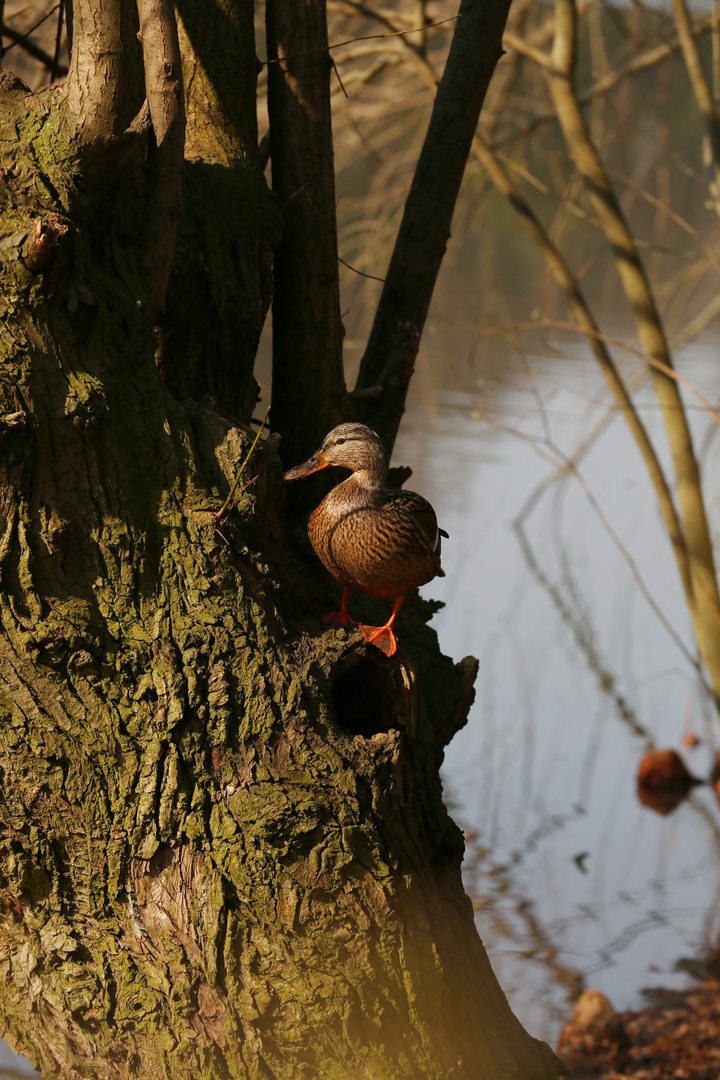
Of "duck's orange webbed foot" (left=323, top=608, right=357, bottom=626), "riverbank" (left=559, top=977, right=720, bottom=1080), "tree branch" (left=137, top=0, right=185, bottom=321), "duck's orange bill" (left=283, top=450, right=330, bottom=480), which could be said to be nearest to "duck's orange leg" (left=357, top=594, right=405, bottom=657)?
"duck's orange webbed foot" (left=323, top=608, right=357, bottom=626)

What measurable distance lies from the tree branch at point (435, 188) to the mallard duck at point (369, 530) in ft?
1.55

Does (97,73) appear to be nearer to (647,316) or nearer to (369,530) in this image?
(369,530)

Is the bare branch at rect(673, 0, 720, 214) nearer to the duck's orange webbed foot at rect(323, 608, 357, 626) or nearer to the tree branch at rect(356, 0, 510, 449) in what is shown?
the tree branch at rect(356, 0, 510, 449)

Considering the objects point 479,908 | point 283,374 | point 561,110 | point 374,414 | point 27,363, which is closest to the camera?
point 27,363

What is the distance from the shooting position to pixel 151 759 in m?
1.75

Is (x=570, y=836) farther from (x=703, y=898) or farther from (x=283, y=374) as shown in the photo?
(x=283, y=374)

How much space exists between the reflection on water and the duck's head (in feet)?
4.61

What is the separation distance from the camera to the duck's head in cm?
243

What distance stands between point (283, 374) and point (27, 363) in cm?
108

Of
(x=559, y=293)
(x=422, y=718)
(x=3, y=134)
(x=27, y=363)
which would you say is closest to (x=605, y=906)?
(x=422, y=718)

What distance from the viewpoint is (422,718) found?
2.10 m

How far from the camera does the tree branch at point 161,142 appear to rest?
A: 2.00 meters

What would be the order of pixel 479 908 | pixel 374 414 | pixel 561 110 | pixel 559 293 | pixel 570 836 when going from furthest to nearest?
pixel 559 293 → pixel 570 836 → pixel 479 908 → pixel 561 110 → pixel 374 414

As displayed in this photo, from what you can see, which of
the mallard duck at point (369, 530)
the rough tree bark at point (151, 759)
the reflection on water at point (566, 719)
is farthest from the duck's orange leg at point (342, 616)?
the reflection on water at point (566, 719)
